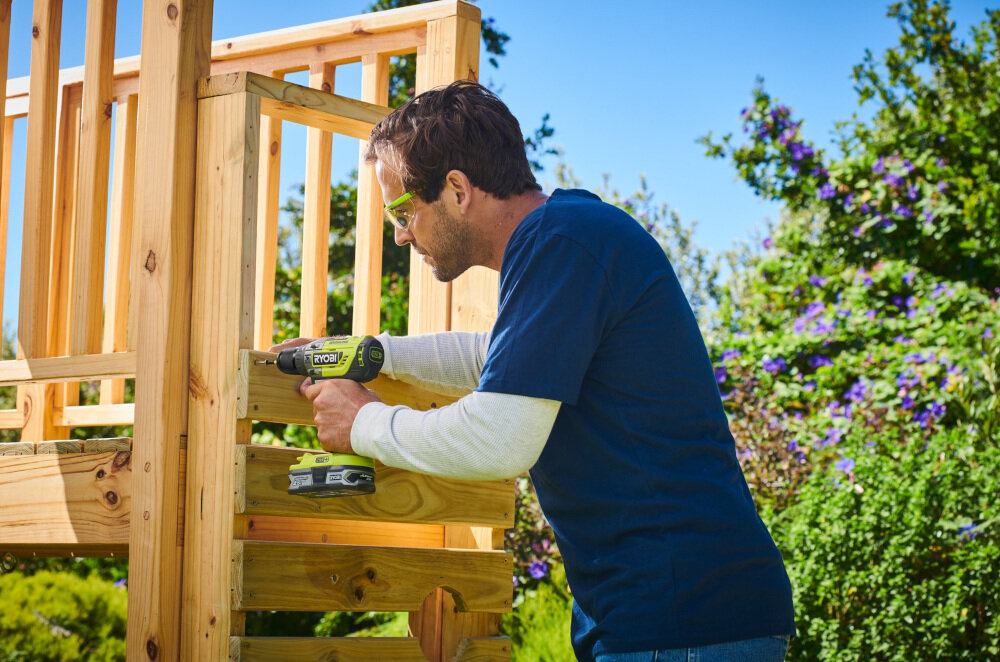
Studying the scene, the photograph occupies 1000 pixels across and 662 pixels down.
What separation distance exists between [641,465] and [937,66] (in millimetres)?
7790

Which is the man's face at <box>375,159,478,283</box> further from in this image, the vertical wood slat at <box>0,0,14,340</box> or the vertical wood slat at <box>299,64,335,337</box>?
the vertical wood slat at <box>0,0,14,340</box>

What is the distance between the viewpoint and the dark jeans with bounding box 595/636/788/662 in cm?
165

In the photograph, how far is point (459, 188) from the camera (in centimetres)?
214

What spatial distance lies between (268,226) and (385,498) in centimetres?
137

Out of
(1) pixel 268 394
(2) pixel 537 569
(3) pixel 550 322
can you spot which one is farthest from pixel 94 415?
(3) pixel 550 322

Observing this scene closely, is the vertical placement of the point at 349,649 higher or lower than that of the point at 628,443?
lower

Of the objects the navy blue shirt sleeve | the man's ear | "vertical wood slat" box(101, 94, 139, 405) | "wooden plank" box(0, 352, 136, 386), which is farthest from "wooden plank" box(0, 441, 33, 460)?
the navy blue shirt sleeve

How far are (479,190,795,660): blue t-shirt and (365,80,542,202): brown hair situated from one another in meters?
0.31

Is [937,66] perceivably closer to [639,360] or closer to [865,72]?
[865,72]

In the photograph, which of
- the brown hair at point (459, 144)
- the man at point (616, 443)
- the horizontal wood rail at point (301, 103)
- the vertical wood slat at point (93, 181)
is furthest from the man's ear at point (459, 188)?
the vertical wood slat at point (93, 181)

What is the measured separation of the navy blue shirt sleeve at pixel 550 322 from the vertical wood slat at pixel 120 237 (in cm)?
241

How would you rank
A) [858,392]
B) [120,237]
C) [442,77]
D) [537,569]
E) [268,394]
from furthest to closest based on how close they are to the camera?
[858,392] < [537,569] < [120,237] < [442,77] < [268,394]

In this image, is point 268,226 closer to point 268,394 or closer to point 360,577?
point 268,394

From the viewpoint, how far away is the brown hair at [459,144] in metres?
2.12
